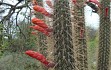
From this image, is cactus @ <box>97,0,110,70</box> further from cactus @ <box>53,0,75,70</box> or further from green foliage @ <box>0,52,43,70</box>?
green foliage @ <box>0,52,43,70</box>

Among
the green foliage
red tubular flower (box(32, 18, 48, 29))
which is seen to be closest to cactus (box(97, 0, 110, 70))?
red tubular flower (box(32, 18, 48, 29))

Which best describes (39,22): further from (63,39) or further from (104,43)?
(104,43)

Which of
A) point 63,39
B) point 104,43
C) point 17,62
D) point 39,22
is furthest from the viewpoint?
point 17,62

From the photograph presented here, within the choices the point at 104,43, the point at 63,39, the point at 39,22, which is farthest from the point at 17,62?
the point at 39,22

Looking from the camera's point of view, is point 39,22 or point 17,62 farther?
point 17,62

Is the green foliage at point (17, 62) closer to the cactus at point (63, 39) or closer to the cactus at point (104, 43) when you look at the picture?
the cactus at point (104, 43)

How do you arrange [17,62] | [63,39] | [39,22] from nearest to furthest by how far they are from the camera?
[39,22], [63,39], [17,62]

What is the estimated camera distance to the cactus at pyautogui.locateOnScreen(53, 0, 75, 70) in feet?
13.4

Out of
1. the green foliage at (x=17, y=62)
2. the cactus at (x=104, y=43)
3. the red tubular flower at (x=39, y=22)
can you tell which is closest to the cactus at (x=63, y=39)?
the red tubular flower at (x=39, y=22)

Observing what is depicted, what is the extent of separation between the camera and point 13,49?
12.9 meters

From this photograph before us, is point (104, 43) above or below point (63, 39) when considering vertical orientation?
below

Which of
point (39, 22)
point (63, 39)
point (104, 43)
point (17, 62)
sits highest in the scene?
point (39, 22)

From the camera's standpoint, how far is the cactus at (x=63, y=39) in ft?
13.4

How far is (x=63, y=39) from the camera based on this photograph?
13.3ft
